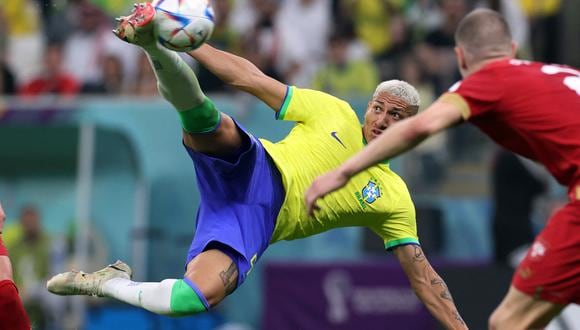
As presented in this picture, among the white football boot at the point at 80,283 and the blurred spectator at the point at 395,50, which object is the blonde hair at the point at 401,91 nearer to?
the white football boot at the point at 80,283

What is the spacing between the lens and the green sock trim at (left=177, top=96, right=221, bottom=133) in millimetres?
7250

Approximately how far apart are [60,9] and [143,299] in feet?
29.9

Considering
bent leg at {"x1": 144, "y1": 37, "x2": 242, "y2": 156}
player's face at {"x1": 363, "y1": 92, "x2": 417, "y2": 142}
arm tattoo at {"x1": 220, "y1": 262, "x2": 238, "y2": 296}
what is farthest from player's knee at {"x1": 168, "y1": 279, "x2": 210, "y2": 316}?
player's face at {"x1": 363, "y1": 92, "x2": 417, "y2": 142}

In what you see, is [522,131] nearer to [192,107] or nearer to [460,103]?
[460,103]

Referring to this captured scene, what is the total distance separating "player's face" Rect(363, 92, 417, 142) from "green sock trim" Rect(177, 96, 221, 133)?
1.15 metres

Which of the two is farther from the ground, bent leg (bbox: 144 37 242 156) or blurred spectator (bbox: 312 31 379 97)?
bent leg (bbox: 144 37 242 156)

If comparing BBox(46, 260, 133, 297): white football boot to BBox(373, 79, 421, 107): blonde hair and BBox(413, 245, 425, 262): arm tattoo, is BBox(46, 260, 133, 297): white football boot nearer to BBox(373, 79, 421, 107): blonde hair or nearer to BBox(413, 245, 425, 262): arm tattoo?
BBox(413, 245, 425, 262): arm tattoo

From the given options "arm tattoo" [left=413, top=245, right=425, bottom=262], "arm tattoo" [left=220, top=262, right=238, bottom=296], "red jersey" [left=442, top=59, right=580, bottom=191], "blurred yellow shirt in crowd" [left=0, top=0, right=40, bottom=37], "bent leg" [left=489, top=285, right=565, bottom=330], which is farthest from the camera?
"blurred yellow shirt in crowd" [left=0, top=0, right=40, bottom=37]

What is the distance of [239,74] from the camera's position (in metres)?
7.86

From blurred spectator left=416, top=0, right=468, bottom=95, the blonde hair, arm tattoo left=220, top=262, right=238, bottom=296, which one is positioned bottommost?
arm tattoo left=220, top=262, right=238, bottom=296

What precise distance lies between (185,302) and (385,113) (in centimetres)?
187

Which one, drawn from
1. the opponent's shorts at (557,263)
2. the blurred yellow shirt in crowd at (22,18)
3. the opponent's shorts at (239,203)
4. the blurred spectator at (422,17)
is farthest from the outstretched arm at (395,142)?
the blurred yellow shirt in crowd at (22,18)

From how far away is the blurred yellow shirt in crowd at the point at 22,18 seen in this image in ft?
52.3

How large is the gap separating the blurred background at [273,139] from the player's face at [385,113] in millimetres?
4538
